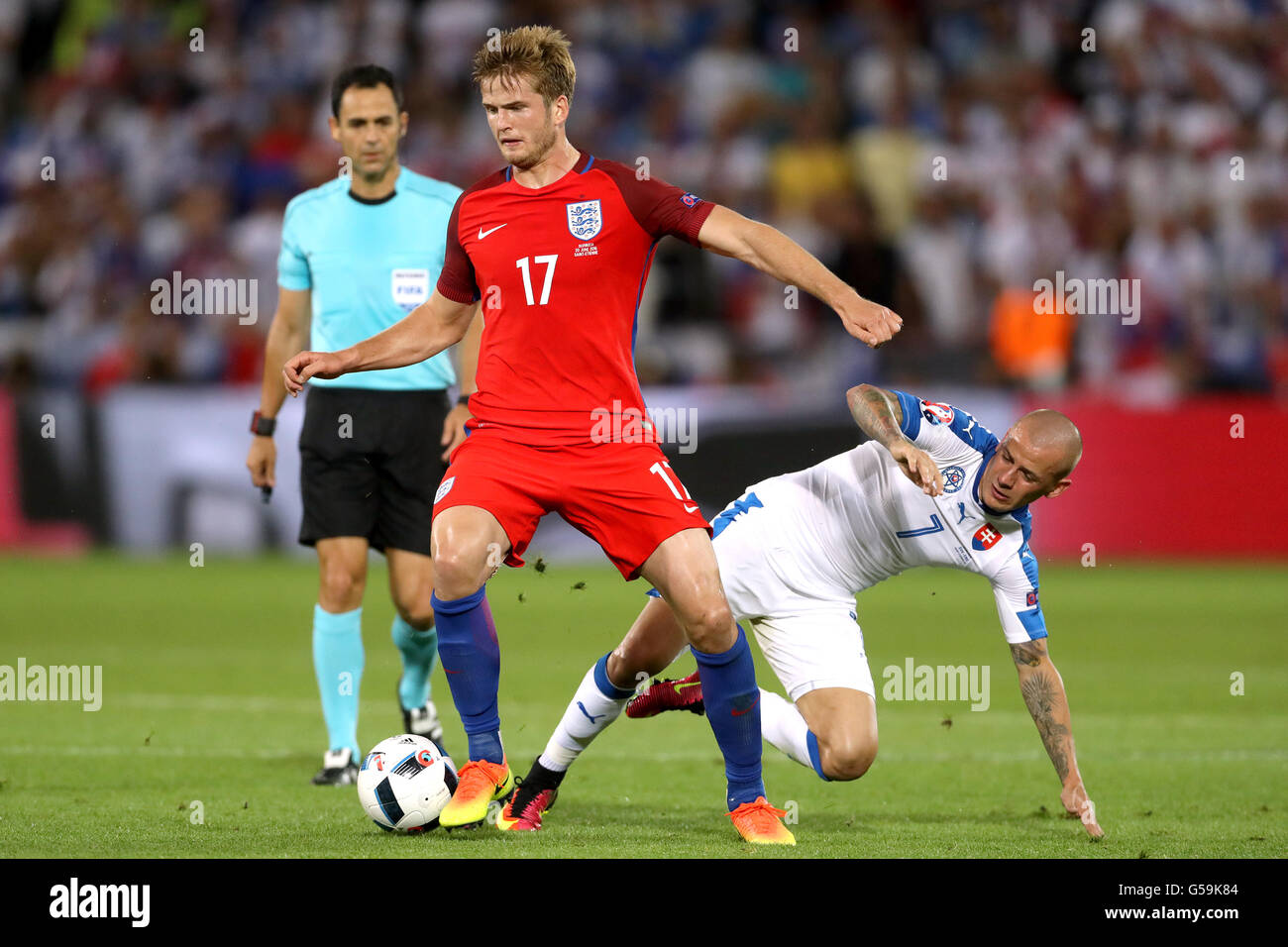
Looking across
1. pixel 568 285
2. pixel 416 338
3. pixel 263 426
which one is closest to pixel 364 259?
pixel 263 426

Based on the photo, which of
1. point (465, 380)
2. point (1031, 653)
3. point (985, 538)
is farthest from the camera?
point (465, 380)

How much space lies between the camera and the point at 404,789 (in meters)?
5.68

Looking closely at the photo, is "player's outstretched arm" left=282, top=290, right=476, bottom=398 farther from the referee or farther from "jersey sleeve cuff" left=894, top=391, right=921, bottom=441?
"jersey sleeve cuff" left=894, top=391, right=921, bottom=441

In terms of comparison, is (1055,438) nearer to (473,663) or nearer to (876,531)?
(876,531)

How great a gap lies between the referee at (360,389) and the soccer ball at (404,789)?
1.37m

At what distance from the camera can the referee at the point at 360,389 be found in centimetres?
720

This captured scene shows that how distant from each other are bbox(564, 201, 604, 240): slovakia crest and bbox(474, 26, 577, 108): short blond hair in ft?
1.16

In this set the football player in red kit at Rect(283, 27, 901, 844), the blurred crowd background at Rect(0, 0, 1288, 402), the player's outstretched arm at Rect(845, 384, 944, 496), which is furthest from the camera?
the blurred crowd background at Rect(0, 0, 1288, 402)

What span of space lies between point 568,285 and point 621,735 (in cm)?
350

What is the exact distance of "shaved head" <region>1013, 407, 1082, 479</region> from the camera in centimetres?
580

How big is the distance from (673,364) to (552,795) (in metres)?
10.6

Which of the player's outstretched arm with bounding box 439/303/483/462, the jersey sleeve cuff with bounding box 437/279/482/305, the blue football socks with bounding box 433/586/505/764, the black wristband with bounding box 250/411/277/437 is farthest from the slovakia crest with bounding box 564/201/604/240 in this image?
the black wristband with bounding box 250/411/277/437

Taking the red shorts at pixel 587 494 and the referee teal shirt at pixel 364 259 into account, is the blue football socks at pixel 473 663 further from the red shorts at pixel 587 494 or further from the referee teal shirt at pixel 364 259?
the referee teal shirt at pixel 364 259
